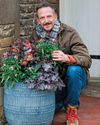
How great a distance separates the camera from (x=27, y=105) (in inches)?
159

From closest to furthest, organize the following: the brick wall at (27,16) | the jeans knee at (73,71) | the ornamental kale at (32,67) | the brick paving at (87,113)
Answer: the ornamental kale at (32,67) < the jeans knee at (73,71) < the brick paving at (87,113) < the brick wall at (27,16)

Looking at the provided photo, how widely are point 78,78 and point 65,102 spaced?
36cm

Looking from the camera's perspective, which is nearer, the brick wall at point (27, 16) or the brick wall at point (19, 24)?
the brick wall at point (19, 24)

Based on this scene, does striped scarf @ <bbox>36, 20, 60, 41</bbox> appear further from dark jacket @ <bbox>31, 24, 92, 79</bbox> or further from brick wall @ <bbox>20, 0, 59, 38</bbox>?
brick wall @ <bbox>20, 0, 59, 38</bbox>

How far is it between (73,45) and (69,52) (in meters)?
0.10

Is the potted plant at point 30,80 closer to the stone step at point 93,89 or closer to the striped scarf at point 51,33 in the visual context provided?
the striped scarf at point 51,33

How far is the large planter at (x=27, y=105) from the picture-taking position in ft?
13.3

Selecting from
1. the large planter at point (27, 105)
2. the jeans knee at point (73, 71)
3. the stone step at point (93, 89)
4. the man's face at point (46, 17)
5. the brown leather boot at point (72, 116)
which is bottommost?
the stone step at point (93, 89)

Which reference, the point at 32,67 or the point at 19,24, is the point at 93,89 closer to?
the point at 19,24

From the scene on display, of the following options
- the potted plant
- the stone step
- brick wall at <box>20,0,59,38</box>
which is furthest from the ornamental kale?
the stone step

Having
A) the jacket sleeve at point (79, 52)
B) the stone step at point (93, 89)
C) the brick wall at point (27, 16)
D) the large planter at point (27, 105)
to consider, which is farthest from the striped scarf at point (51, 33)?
the stone step at point (93, 89)

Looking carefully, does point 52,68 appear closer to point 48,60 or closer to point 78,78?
point 48,60

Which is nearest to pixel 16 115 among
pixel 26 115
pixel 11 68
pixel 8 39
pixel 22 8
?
pixel 26 115

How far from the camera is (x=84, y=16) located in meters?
6.14
